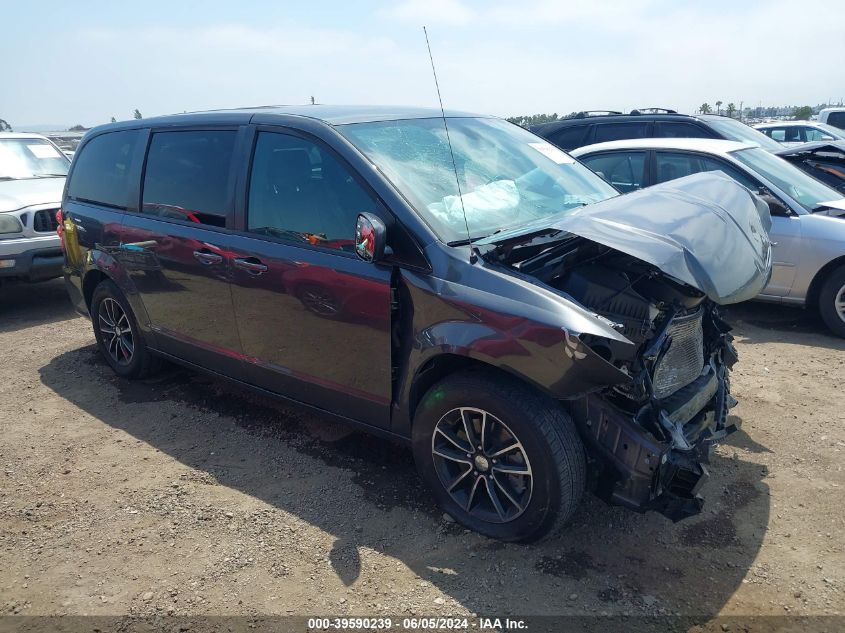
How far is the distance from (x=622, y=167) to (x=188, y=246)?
4736 millimetres

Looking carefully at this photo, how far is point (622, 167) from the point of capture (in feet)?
22.5

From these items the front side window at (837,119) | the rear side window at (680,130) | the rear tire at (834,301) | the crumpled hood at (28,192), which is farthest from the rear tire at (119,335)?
the front side window at (837,119)

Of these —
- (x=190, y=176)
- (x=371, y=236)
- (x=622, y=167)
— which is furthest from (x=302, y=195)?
(x=622, y=167)

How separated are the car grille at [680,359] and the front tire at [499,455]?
556 millimetres

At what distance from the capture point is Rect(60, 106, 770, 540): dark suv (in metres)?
2.71

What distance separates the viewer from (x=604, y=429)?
109 inches

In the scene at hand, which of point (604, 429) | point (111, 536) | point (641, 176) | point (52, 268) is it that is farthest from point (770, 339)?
point (52, 268)

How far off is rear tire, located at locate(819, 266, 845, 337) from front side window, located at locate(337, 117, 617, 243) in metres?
2.82

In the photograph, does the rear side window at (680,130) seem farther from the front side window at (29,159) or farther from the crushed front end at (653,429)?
the front side window at (29,159)

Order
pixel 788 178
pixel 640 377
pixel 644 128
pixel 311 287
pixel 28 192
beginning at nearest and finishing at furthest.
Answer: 1. pixel 640 377
2. pixel 311 287
3. pixel 788 178
4. pixel 28 192
5. pixel 644 128

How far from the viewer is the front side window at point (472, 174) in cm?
315

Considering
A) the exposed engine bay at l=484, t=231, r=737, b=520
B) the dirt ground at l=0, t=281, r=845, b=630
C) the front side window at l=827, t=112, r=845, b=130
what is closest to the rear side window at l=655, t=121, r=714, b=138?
the dirt ground at l=0, t=281, r=845, b=630

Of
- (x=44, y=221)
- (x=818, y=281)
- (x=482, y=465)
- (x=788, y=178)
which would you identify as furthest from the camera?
(x=44, y=221)

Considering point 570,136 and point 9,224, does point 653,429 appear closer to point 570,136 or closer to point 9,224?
point 9,224
